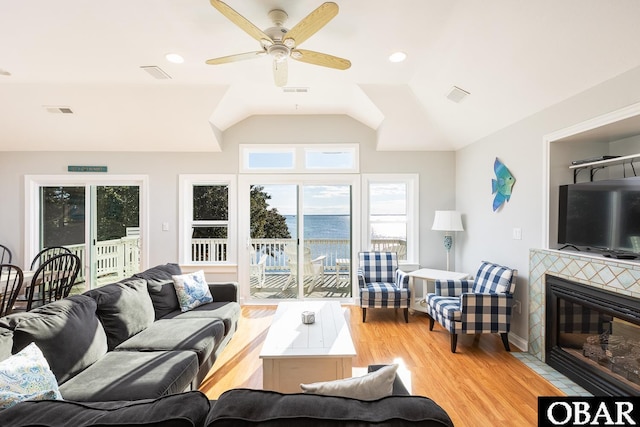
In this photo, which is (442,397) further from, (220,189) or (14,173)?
(14,173)

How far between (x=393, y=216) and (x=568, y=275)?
252 centimetres

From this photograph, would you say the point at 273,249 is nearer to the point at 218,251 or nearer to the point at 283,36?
the point at 218,251

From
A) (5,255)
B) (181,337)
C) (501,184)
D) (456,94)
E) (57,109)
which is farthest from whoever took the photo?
(5,255)

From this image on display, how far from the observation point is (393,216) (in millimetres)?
4863

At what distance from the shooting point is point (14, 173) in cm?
466

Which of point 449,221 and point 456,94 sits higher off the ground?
point 456,94

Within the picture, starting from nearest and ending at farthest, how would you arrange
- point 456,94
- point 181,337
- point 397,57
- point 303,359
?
point 303,359 < point 181,337 < point 397,57 < point 456,94

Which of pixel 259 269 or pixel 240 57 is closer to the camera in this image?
pixel 240 57

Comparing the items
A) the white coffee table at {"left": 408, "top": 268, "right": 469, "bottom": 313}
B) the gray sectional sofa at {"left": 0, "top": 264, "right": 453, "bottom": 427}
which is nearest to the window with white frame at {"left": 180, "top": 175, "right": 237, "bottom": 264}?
the gray sectional sofa at {"left": 0, "top": 264, "right": 453, "bottom": 427}

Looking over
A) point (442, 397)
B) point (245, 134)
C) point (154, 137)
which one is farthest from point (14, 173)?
point (442, 397)

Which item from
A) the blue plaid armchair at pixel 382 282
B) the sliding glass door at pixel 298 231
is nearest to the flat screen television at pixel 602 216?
the blue plaid armchair at pixel 382 282

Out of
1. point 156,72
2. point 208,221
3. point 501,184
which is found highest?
point 156,72

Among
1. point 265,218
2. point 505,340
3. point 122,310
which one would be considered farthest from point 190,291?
point 505,340

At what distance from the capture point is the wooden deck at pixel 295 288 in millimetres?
4832
